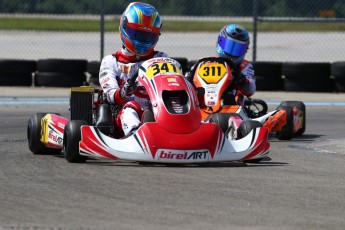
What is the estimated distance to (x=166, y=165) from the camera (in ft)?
25.7

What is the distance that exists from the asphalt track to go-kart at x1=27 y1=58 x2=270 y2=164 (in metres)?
0.10

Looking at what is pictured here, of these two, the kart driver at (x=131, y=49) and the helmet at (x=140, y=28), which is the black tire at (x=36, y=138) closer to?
the kart driver at (x=131, y=49)

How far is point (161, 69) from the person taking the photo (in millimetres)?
8062

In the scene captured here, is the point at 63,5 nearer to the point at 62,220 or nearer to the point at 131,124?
the point at 131,124

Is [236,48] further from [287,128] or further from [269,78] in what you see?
[269,78]

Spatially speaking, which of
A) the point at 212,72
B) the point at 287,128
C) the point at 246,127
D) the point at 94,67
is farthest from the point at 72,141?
the point at 94,67

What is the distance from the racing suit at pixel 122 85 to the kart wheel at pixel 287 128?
1.66 meters

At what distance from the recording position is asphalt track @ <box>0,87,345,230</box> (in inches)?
215

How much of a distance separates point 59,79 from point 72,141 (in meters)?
8.64

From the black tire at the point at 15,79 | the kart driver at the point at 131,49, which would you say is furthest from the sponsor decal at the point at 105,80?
the black tire at the point at 15,79

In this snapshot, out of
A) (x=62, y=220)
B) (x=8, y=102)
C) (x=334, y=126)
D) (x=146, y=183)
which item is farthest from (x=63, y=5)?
(x=62, y=220)

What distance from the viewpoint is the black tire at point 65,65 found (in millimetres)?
16031

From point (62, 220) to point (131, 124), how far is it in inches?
105

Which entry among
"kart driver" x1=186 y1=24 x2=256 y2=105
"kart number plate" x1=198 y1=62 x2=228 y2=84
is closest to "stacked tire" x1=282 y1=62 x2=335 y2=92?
"kart driver" x1=186 y1=24 x2=256 y2=105
